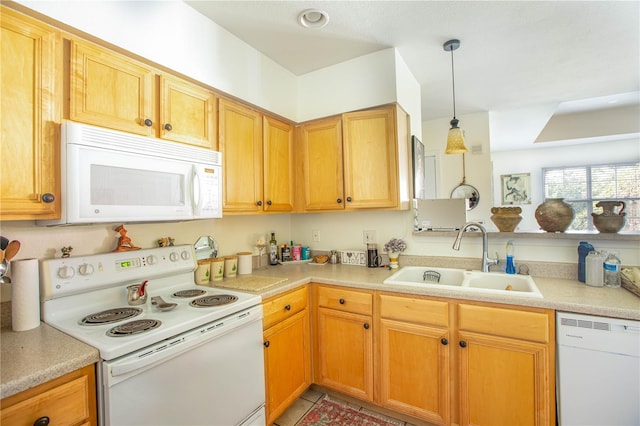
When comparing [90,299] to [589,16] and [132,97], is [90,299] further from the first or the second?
[589,16]

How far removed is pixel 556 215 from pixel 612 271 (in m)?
0.42

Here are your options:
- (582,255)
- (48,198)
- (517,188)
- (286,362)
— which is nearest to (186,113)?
(48,198)

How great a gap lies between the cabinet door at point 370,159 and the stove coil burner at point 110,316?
1536 millimetres

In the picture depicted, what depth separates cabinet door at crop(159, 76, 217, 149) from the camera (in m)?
1.60

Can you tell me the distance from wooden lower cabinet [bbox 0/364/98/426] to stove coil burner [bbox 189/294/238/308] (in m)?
0.51

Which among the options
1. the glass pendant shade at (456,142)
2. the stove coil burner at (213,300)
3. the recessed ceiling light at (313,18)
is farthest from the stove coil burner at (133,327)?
the glass pendant shade at (456,142)

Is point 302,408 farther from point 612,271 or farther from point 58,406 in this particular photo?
point 612,271

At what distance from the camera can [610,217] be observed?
5.89 ft

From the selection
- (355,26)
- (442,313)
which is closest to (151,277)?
(442,313)

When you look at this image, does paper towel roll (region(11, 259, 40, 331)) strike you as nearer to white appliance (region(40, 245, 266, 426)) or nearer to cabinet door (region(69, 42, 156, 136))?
white appliance (region(40, 245, 266, 426))

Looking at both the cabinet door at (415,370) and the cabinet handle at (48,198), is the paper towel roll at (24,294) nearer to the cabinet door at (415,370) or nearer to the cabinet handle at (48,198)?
the cabinet handle at (48,198)

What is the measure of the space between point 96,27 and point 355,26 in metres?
1.44

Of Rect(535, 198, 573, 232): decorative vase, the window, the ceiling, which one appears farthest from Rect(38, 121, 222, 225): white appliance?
the window

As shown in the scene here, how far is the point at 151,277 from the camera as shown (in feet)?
5.44
